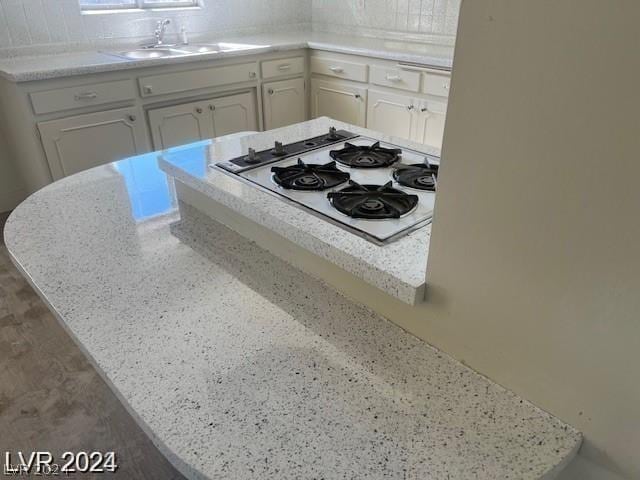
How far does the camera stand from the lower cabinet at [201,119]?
2982 millimetres

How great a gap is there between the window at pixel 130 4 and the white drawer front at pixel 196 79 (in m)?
0.79

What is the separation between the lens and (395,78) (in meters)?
2.99

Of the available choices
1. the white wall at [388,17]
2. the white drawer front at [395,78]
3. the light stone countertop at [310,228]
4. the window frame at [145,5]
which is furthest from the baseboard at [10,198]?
the white wall at [388,17]

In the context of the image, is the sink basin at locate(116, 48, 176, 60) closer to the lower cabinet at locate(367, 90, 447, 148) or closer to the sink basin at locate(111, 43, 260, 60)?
the sink basin at locate(111, 43, 260, 60)

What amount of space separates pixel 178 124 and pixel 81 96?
23.3 inches

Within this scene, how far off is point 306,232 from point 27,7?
114 inches

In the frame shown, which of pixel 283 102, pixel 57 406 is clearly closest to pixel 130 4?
pixel 283 102

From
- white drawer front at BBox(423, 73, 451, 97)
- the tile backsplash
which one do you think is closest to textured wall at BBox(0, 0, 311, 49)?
the tile backsplash

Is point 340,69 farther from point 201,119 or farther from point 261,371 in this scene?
point 261,371

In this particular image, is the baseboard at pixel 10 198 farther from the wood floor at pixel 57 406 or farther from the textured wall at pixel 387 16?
the textured wall at pixel 387 16

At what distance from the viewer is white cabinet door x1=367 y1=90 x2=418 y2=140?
2992mm

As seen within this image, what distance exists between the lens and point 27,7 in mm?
2848

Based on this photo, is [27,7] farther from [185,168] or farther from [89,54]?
[185,168]

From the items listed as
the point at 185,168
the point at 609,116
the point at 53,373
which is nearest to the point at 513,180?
the point at 609,116
